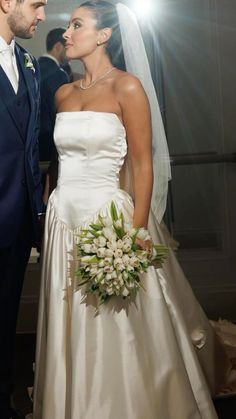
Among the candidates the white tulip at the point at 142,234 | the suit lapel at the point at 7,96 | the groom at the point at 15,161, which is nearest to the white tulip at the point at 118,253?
the white tulip at the point at 142,234

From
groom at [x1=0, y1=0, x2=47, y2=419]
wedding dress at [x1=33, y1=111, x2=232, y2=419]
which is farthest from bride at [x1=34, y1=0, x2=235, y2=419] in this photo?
groom at [x1=0, y1=0, x2=47, y2=419]

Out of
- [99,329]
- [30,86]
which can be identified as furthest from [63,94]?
[99,329]

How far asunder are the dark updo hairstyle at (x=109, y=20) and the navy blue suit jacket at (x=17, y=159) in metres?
0.29

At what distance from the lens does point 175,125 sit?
3.42 meters

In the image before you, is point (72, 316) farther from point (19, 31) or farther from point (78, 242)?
point (19, 31)

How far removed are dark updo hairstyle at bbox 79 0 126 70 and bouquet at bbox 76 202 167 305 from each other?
1.78 feet

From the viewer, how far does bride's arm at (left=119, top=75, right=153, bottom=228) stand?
6.48 feet

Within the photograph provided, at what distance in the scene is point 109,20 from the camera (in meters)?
2.04

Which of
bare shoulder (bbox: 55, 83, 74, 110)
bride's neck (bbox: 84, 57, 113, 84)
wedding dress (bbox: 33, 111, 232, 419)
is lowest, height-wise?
wedding dress (bbox: 33, 111, 232, 419)

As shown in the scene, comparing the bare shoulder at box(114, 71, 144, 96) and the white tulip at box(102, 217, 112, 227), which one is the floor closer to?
the white tulip at box(102, 217, 112, 227)

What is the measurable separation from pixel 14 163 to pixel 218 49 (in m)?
1.73

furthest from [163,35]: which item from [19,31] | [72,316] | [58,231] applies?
Result: [72,316]

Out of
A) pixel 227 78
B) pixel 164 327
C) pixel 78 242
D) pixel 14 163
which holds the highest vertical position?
pixel 227 78

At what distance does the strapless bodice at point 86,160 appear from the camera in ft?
6.55
